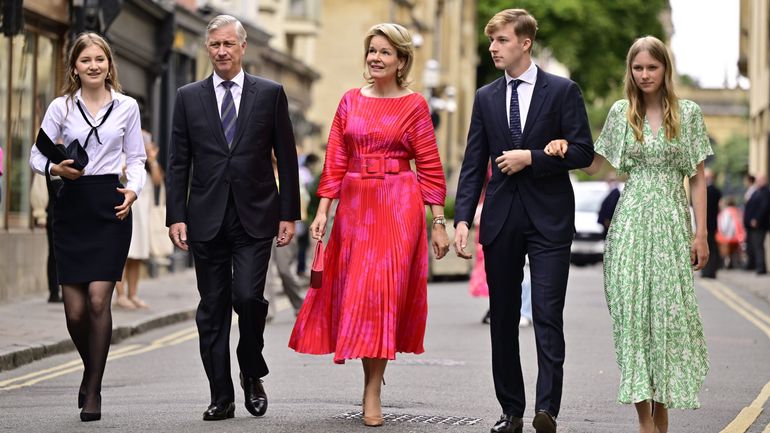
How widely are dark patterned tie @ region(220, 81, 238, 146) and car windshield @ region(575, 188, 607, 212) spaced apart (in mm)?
28869

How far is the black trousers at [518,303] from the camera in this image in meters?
7.85

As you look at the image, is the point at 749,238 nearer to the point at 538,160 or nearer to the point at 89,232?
the point at 89,232

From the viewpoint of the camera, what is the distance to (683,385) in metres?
7.51

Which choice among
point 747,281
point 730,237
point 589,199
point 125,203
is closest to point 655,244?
point 125,203

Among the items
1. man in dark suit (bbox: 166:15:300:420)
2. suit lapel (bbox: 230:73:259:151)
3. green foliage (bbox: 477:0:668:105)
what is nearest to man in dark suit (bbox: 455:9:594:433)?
man in dark suit (bbox: 166:15:300:420)

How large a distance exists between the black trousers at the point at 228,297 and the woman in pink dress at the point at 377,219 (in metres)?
0.27

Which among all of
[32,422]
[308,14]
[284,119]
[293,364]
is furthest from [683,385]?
[308,14]

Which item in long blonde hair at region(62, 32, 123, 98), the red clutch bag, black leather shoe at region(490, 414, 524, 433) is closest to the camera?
black leather shoe at region(490, 414, 524, 433)

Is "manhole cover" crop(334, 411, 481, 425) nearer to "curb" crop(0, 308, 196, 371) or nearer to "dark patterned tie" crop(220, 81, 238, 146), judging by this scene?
"dark patterned tie" crop(220, 81, 238, 146)

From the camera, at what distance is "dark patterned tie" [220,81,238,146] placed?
8516 mm

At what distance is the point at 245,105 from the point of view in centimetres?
851

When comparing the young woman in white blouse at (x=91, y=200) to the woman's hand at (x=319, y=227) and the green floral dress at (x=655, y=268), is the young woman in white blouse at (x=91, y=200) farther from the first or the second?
the green floral dress at (x=655, y=268)

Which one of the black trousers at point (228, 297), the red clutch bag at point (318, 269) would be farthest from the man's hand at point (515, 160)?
the black trousers at point (228, 297)

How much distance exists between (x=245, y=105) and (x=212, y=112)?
0.17 meters
